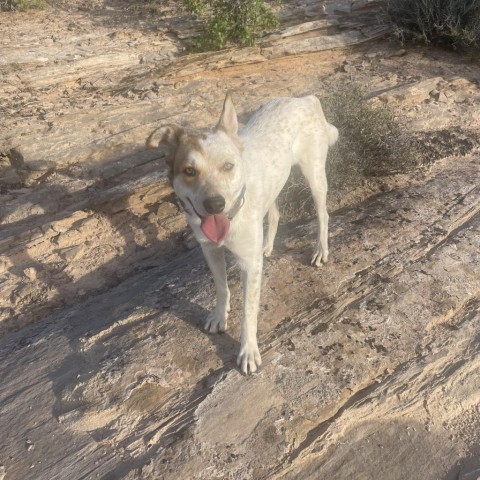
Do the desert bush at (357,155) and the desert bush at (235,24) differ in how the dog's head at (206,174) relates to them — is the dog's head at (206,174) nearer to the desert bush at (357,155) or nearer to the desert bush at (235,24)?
the desert bush at (357,155)

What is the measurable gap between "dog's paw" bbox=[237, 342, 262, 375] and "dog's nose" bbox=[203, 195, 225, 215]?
1.22 m

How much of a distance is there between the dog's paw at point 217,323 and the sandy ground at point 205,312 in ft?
0.35

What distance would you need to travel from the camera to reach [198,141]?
11.4ft

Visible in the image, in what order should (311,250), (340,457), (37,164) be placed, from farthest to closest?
(37,164), (311,250), (340,457)

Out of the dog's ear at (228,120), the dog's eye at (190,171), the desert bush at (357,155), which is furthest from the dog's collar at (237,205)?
Result: the desert bush at (357,155)

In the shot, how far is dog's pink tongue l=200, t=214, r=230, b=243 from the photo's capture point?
340 cm

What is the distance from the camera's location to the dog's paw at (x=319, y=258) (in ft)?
15.4

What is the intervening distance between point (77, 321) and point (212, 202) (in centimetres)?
233

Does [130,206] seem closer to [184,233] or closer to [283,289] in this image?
[184,233]

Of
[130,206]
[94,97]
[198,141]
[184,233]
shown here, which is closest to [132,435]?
[198,141]

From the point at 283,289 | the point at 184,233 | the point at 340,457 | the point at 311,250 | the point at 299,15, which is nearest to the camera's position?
the point at 340,457

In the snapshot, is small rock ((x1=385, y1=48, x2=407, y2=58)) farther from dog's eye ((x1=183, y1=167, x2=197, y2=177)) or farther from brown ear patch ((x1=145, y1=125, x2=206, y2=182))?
dog's eye ((x1=183, y1=167, x2=197, y2=177))

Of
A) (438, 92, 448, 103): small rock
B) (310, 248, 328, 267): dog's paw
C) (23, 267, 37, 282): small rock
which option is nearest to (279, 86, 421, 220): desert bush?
(310, 248, 328, 267): dog's paw

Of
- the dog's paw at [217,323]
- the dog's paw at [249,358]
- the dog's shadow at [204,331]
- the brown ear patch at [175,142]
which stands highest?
the brown ear patch at [175,142]
